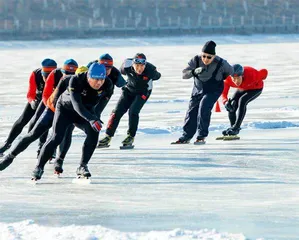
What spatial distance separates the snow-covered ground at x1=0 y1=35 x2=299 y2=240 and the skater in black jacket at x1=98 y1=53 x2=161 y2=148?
0.21m

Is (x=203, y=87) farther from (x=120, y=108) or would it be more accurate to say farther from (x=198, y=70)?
(x=120, y=108)

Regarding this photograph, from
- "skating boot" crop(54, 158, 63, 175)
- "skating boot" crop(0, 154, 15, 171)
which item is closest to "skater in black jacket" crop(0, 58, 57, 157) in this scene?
"skating boot" crop(0, 154, 15, 171)

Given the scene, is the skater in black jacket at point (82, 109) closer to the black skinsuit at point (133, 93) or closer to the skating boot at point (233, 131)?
the black skinsuit at point (133, 93)

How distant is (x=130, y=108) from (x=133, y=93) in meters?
0.20

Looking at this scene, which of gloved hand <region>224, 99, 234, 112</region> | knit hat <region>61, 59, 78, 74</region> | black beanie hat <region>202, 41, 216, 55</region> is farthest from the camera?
gloved hand <region>224, 99, 234, 112</region>

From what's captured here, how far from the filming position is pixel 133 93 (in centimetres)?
1104

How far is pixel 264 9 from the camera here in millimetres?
61656

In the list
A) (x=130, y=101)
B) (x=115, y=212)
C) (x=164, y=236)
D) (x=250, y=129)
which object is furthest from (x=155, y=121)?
(x=164, y=236)

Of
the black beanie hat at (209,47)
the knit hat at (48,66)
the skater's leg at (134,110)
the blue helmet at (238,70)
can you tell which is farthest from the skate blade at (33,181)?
the blue helmet at (238,70)

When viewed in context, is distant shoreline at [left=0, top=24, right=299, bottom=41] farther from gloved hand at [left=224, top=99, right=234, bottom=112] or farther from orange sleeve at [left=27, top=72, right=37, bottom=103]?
orange sleeve at [left=27, top=72, right=37, bottom=103]

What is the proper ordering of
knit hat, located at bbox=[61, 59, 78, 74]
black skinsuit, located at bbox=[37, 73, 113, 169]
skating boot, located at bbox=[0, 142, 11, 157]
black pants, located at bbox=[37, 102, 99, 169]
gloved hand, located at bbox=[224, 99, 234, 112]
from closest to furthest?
black skinsuit, located at bbox=[37, 73, 113, 169] < black pants, located at bbox=[37, 102, 99, 169] < knit hat, located at bbox=[61, 59, 78, 74] < skating boot, located at bbox=[0, 142, 11, 157] < gloved hand, located at bbox=[224, 99, 234, 112]

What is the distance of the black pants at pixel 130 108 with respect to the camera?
1103cm

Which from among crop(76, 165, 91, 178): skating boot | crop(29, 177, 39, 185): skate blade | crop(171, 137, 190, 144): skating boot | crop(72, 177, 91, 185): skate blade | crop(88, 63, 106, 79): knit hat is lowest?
crop(171, 137, 190, 144): skating boot

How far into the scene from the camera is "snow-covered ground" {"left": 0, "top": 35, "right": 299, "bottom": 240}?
5.90 m
